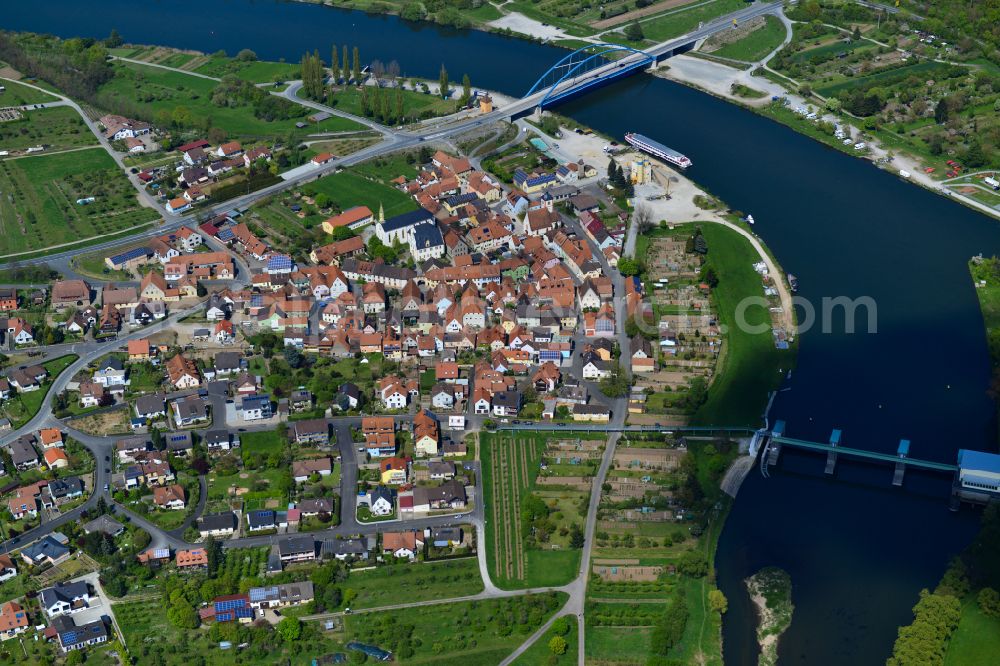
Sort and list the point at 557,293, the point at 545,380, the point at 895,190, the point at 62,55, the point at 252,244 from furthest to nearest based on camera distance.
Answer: the point at 62,55 < the point at 895,190 < the point at 252,244 < the point at 557,293 < the point at 545,380

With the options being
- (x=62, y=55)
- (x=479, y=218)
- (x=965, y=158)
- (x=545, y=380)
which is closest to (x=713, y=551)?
(x=545, y=380)

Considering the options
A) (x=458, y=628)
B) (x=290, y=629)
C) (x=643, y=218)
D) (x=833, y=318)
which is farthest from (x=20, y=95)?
(x=458, y=628)

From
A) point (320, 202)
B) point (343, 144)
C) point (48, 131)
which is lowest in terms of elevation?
point (320, 202)

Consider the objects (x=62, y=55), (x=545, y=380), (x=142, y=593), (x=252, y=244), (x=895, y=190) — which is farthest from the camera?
(x=62, y=55)

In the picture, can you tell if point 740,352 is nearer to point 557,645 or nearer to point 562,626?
point 562,626

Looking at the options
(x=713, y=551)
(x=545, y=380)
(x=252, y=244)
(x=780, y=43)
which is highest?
(x=780, y=43)

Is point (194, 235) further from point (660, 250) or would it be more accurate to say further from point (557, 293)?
point (660, 250)

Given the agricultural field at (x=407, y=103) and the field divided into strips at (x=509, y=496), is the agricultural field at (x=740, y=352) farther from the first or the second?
the agricultural field at (x=407, y=103)
